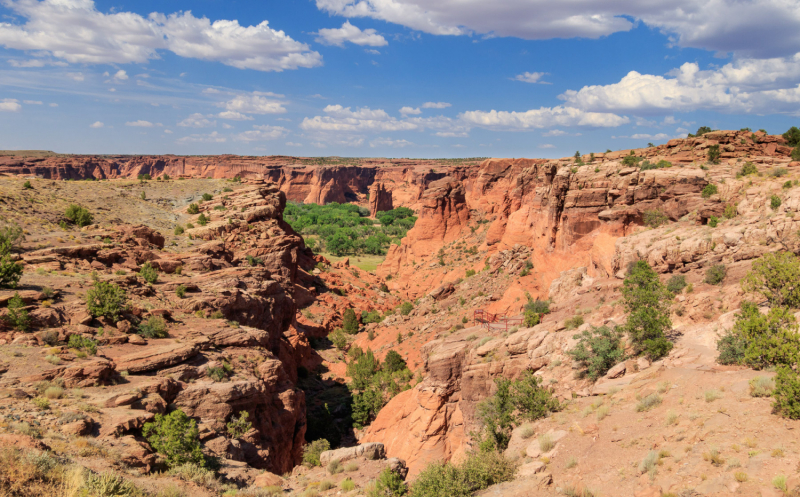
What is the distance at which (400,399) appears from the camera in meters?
26.0

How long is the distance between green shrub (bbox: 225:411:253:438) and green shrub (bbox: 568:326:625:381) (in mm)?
13472

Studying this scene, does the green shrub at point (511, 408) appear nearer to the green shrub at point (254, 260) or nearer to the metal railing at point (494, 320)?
the metal railing at point (494, 320)

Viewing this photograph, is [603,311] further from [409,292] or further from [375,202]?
[375,202]

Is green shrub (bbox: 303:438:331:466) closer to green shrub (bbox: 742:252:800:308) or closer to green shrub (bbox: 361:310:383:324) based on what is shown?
green shrub (bbox: 742:252:800:308)

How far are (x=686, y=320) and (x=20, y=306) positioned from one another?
25.9m

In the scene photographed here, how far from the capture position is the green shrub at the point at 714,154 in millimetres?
25969

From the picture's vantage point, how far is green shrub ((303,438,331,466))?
20891 mm

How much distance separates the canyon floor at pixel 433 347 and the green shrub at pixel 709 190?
0.35 feet

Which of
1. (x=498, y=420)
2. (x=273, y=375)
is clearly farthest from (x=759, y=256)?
(x=273, y=375)

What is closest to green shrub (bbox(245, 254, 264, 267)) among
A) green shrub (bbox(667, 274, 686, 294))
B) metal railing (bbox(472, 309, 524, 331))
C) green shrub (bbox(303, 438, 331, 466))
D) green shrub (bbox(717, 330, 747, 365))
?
green shrub (bbox(303, 438, 331, 466))

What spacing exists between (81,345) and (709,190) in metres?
30.3

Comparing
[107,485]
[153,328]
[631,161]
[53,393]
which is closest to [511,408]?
[107,485]

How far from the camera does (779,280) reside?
13898 mm

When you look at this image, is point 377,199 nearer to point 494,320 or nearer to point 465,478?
point 494,320
